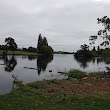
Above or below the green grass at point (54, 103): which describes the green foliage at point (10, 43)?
above

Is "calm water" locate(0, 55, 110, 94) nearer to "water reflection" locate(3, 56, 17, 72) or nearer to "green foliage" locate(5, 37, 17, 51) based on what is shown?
"water reflection" locate(3, 56, 17, 72)

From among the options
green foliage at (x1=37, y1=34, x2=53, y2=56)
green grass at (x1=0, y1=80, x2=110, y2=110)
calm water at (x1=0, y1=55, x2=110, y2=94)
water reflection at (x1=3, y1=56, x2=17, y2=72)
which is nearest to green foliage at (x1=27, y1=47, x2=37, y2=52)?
green foliage at (x1=37, y1=34, x2=53, y2=56)

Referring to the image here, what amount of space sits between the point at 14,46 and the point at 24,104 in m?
150

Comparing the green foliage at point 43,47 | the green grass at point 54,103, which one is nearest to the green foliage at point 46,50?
the green foliage at point 43,47

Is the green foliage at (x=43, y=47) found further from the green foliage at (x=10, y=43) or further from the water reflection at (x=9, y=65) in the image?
the water reflection at (x=9, y=65)

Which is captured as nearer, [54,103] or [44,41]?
[54,103]

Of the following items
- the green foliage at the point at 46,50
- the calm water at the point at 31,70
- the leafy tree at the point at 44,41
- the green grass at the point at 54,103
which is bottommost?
the calm water at the point at 31,70

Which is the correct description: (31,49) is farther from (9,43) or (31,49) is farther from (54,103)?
(54,103)

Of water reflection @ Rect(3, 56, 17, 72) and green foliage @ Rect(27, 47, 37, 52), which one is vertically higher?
green foliage @ Rect(27, 47, 37, 52)

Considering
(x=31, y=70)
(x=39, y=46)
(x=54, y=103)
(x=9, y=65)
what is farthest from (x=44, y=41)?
(x=54, y=103)

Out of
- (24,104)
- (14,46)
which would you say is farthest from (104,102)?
(14,46)

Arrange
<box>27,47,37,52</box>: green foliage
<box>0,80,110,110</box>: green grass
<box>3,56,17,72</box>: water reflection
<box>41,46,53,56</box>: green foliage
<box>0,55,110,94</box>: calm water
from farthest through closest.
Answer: <box>27,47,37,52</box>: green foliage < <box>41,46,53,56</box>: green foliage < <box>3,56,17,72</box>: water reflection < <box>0,55,110,94</box>: calm water < <box>0,80,110,110</box>: green grass

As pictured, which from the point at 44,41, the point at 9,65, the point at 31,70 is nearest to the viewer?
the point at 31,70

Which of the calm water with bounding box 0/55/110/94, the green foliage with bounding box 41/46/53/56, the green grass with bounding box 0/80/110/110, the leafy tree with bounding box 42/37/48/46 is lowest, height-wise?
the calm water with bounding box 0/55/110/94
